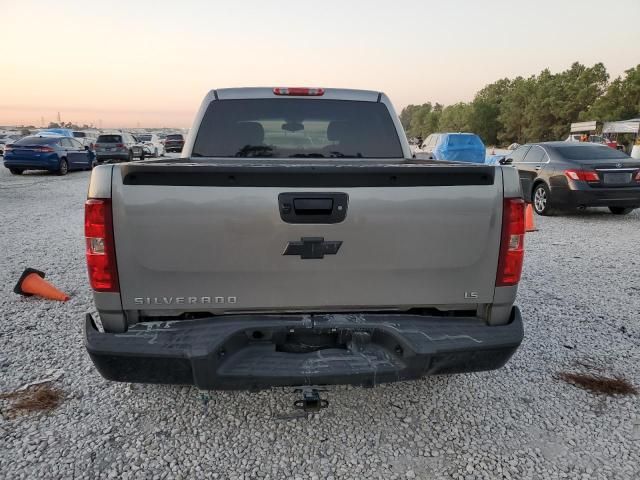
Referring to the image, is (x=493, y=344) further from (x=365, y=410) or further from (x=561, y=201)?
(x=561, y=201)

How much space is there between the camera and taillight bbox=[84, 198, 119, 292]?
2.16 meters

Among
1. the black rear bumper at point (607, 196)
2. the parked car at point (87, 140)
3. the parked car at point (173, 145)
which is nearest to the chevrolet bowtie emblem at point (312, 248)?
the black rear bumper at point (607, 196)

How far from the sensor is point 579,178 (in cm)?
924

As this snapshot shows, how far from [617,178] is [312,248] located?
9239 mm

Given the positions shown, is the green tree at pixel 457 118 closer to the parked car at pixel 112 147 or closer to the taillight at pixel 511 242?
the parked car at pixel 112 147

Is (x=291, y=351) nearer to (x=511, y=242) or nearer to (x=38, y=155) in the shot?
(x=511, y=242)

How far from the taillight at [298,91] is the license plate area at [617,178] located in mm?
7659

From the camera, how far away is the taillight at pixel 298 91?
Answer: 13.3ft

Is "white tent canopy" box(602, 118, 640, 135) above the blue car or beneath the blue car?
above

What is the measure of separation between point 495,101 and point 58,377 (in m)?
112

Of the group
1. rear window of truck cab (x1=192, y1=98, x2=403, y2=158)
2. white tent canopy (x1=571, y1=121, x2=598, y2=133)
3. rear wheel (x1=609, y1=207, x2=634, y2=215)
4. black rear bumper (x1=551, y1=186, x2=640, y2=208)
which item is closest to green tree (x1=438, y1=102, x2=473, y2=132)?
white tent canopy (x1=571, y1=121, x2=598, y2=133)

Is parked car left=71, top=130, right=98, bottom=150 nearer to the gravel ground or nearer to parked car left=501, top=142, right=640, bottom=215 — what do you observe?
parked car left=501, top=142, right=640, bottom=215

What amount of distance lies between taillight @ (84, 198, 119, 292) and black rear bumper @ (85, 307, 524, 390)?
0.91 feet

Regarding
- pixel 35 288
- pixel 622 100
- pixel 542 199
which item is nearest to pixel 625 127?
pixel 622 100
